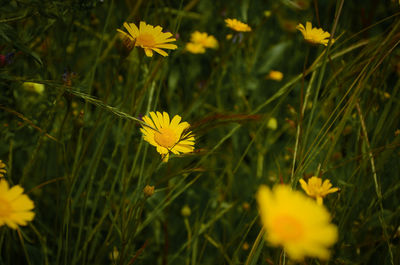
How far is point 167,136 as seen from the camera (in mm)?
601

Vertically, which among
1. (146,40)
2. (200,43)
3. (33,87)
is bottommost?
(33,87)

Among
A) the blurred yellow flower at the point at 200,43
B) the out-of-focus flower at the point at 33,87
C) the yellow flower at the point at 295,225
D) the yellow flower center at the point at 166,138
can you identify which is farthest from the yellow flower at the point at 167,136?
the blurred yellow flower at the point at 200,43

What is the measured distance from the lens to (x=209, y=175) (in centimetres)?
109

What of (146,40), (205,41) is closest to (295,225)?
(146,40)

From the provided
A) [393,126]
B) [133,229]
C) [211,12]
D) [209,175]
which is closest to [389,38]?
[393,126]

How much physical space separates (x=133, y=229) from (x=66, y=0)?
1.38 ft

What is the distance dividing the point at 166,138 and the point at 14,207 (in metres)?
0.25

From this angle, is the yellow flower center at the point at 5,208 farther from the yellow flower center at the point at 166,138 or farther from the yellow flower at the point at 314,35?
the yellow flower at the point at 314,35

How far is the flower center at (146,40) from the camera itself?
0.59m

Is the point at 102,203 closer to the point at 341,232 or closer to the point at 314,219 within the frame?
the point at 341,232

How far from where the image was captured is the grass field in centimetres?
58

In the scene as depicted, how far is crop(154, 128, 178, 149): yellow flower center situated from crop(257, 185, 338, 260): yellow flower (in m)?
0.28

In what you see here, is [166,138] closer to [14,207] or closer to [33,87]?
[14,207]

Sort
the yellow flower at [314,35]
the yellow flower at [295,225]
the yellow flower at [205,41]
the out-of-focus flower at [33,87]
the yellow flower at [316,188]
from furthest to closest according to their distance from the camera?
the yellow flower at [205,41]
the out-of-focus flower at [33,87]
the yellow flower at [314,35]
the yellow flower at [316,188]
the yellow flower at [295,225]
